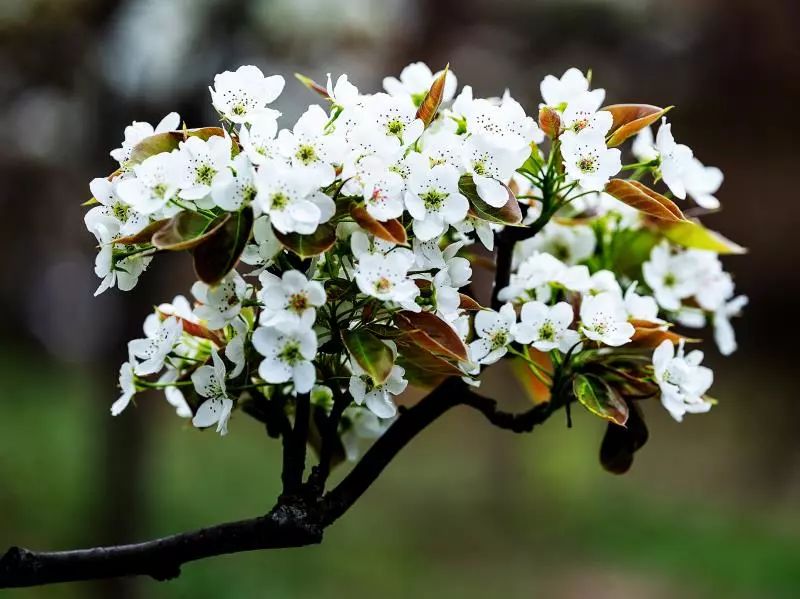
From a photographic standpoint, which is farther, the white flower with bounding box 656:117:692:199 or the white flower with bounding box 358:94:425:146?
the white flower with bounding box 656:117:692:199

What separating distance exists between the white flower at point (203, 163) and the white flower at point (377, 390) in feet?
0.63

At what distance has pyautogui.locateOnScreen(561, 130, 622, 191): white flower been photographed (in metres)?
0.79

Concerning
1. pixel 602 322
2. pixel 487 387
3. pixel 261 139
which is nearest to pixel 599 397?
pixel 602 322

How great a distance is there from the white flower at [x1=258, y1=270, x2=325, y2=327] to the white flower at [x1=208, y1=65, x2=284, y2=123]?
0.52 ft

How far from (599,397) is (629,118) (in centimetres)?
28

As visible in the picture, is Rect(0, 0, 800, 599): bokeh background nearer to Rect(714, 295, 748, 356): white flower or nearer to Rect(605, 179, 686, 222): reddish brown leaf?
Rect(714, 295, 748, 356): white flower

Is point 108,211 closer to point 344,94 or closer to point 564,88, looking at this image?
point 344,94

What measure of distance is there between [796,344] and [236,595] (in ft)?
13.4

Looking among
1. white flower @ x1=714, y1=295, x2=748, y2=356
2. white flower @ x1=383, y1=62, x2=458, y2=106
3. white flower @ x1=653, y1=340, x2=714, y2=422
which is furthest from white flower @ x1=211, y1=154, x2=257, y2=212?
white flower @ x1=714, y1=295, x2=748, y2=356

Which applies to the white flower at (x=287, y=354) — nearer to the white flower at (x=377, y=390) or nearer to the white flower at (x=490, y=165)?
the white flower at (x=377, y=390)

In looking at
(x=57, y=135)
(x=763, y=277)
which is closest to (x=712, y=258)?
(x=57, y=135)

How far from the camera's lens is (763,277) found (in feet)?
18.9

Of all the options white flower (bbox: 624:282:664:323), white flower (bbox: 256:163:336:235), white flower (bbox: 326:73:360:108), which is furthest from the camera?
white flower (bbox: 624:282:664:323)

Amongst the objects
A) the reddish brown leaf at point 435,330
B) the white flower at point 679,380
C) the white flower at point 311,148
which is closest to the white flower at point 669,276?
the white flower at point 679,380
